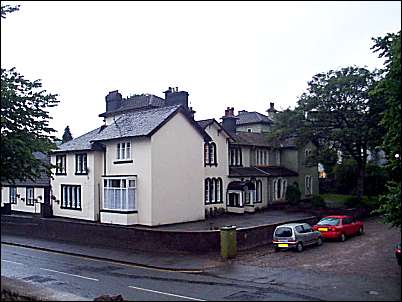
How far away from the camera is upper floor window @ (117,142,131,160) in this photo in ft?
110

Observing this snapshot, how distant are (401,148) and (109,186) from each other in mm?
22472

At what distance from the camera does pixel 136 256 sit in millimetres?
25516

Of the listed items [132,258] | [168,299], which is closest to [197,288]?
[168,299]

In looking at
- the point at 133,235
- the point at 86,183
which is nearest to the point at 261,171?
the point at 86,183

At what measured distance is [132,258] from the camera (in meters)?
25.0

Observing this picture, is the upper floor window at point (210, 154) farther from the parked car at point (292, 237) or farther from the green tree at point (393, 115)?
the green tree at point (393, 115)

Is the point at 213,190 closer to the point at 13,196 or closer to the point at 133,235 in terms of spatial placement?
the point at 133,235

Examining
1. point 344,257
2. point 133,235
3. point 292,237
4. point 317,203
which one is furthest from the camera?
point 317,203

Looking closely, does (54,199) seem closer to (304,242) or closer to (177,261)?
(177,261)

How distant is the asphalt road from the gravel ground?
9.38 ft

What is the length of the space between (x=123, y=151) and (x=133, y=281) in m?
16.2

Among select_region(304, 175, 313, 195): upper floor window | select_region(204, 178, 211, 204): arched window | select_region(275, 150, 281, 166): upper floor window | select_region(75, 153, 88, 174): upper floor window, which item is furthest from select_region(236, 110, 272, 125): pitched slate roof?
select_region(75, 153, 88, 174): upper floor window

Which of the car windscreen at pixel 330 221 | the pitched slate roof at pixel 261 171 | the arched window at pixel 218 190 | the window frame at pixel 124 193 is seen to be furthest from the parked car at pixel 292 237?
the pitched slate roof at pixel 261 171

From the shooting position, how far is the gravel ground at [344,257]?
65.5ft
